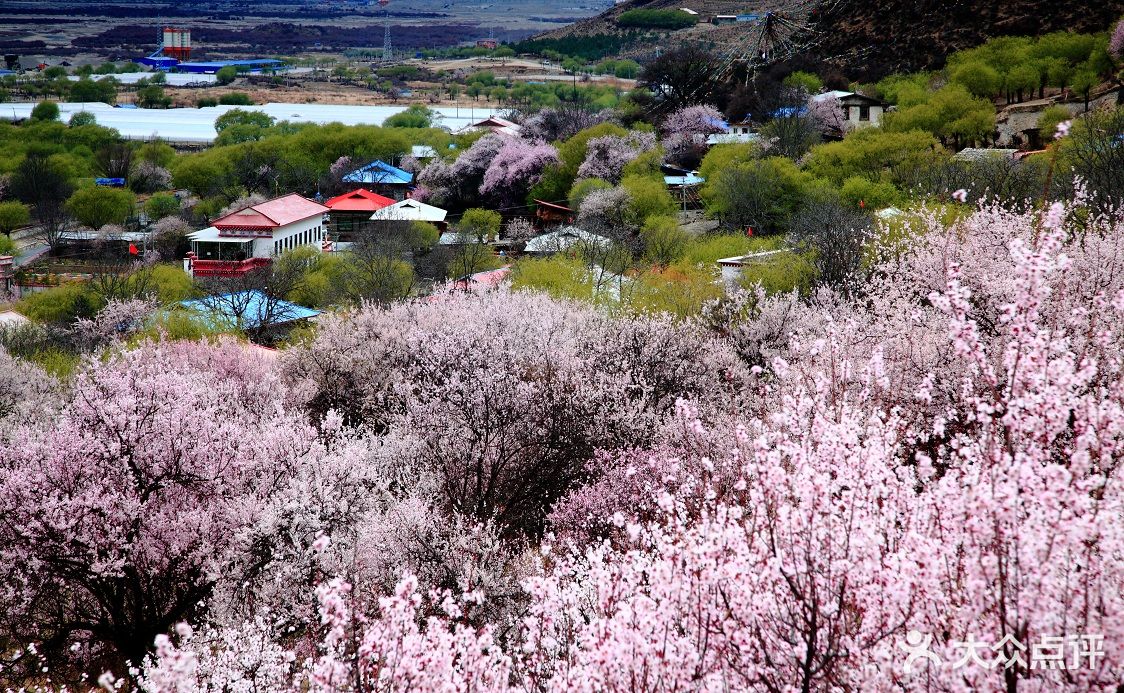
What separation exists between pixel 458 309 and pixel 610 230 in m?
20.3

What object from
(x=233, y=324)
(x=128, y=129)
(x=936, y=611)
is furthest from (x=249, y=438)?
(x=128, y=129)

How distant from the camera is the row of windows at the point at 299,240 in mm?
46812

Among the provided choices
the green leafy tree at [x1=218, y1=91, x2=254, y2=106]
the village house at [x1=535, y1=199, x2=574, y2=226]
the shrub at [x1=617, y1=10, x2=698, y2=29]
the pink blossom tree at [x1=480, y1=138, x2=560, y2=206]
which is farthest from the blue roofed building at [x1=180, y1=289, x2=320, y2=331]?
the shrub at [x1=617, y1=10, x2=698, y2=29]

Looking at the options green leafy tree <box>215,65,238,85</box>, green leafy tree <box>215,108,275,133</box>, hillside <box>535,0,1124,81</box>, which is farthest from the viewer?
green leafy tree <box>215,65,238,85</box>

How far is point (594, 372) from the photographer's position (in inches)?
770

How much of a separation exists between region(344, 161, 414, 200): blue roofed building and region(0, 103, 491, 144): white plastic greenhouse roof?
30605 millimetres

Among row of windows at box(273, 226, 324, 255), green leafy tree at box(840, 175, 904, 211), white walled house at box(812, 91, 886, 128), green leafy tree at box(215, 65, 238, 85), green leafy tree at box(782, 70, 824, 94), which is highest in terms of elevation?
green leafy tree at box(215, 65, 238, 85)

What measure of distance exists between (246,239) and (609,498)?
35.2 meters

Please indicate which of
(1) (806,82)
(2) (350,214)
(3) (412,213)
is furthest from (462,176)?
(1) (806,82)

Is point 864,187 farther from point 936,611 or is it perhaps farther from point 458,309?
point 936,611

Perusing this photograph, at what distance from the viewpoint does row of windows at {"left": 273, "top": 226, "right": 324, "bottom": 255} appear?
46.8 meters

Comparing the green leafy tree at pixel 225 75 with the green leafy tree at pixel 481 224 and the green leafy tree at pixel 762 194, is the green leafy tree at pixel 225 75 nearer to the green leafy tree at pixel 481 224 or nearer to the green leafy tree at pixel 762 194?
the green leafy tree at pixel 481 224

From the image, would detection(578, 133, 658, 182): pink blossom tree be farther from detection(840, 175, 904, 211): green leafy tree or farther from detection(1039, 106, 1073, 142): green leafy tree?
detection(1039, 106, 1073, 142): green leafy tree

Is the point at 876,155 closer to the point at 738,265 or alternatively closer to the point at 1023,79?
the point at 738,265
